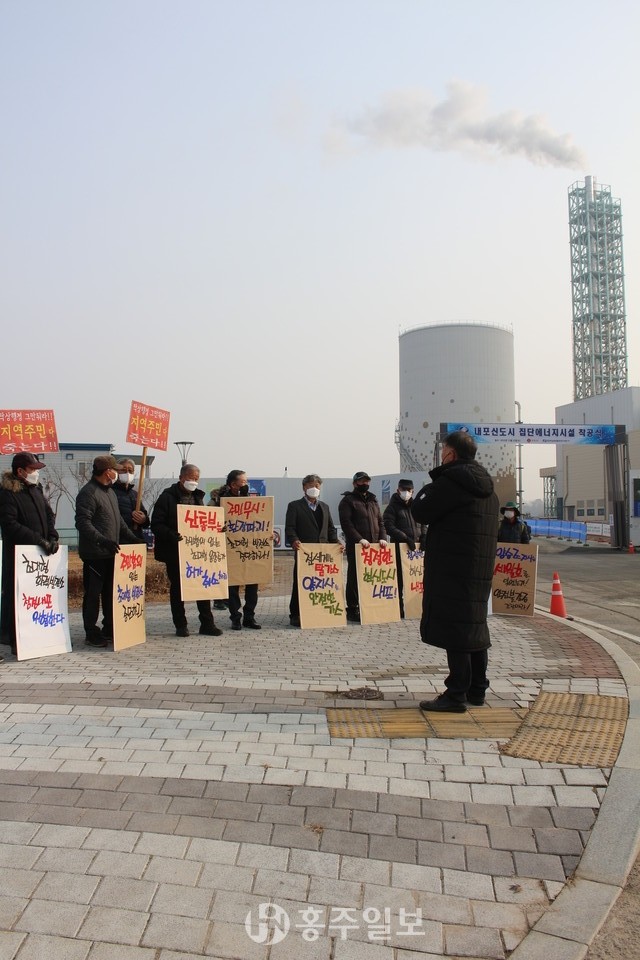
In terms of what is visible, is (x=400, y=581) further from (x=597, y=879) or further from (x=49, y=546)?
(x=597, y=879)

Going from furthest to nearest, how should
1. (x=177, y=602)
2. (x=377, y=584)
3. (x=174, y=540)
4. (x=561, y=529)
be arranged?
(x=561, y=529), (x=377, y=584), (x=177, y=602), (x=174, y=540)

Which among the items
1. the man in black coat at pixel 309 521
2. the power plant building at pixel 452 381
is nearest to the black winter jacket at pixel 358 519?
the man in black coat at pixel 309 521

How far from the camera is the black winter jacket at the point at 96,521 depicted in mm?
7094

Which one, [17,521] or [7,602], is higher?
[17,521]

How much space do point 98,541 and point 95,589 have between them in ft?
1.94

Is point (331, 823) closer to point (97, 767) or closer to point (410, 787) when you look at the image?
point (410, 787)

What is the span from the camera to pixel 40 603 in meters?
6.82

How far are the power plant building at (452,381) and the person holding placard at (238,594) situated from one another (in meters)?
50.5

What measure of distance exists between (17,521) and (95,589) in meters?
1.02

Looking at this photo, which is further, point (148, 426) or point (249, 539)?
point (148, 426)

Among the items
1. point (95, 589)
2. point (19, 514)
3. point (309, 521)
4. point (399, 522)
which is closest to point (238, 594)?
point (309, 521)

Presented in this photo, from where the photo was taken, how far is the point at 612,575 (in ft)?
61.6

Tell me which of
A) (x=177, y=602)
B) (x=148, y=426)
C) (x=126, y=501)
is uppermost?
(x=148, y=426)

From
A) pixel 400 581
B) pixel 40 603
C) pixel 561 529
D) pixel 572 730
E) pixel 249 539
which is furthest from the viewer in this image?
pixel 561 529
